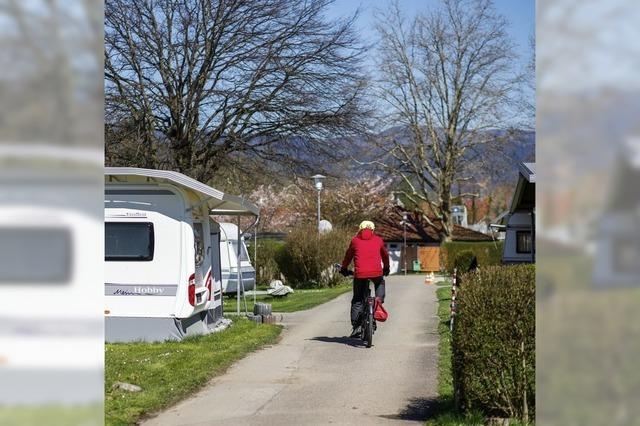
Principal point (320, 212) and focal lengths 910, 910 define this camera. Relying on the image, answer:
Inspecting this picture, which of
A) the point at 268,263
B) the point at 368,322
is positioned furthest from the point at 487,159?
the point at 368,322

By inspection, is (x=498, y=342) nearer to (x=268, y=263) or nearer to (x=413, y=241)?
(x=268, y=263)

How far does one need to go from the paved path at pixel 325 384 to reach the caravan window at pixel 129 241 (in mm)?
2281

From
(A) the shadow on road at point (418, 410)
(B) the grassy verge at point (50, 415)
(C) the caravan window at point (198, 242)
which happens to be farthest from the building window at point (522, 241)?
(B) the grassy verge at point (50, 415)

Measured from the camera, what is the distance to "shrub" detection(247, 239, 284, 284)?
1270 inches

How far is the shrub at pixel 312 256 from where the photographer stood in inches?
1201

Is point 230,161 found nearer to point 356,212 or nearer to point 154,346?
point 154,346

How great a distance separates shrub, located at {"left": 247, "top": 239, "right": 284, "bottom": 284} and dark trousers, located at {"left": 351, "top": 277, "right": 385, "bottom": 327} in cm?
1977

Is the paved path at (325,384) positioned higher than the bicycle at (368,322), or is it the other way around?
the bicycle at (368,322)

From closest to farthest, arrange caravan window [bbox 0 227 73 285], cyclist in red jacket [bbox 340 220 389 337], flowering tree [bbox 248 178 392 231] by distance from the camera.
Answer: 1. caravan window [bbox 0 227 73 285]
2. cyclist in red jacket [bbox 340 220 389 337]
3. flowering tree [bbox 248 178 392 231]

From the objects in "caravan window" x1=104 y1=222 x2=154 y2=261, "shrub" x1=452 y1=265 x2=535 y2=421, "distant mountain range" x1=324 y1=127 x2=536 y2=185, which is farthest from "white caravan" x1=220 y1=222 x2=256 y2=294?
"distant mountain range" x1=324 y1=127 x2=536 y2=185

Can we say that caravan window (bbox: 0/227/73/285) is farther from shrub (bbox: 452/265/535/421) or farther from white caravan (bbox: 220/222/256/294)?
white caravan (bbox: 220/222/256/294)

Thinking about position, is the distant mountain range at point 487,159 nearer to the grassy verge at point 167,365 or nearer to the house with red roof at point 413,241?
the house with red roof at point 413,241

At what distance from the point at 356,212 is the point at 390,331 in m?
43.4

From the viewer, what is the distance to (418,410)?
755cm
